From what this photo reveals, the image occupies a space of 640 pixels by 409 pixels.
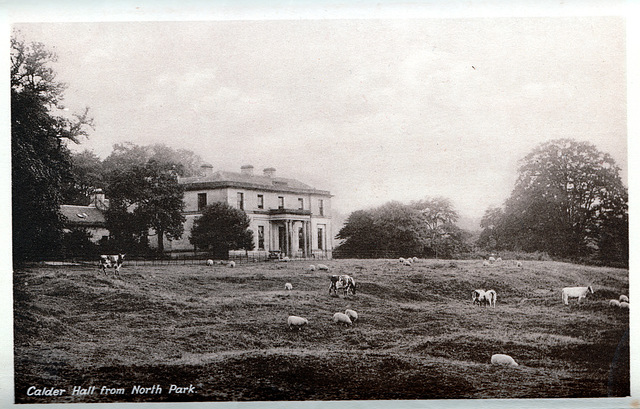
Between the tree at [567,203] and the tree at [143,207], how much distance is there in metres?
4.54

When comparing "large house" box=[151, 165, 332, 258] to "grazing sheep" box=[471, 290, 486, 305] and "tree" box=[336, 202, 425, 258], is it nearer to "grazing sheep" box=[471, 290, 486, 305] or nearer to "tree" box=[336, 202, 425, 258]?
"tree" box=[336, 202, 425, 258]

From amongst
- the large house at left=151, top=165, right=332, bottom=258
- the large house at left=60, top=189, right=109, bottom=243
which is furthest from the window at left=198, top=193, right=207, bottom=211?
the large house at left=60, top=189, right=109, bottom=243

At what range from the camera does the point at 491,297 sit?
662 cm

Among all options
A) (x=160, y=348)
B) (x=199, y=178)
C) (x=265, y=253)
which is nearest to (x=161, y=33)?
(x=199, y=178)

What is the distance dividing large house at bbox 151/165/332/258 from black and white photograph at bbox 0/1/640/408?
0.04 m

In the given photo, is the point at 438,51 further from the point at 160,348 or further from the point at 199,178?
A: the point at 160,348

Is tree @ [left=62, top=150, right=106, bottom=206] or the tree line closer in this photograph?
tree @ [left=62, top=150, right=106, bottom=206]

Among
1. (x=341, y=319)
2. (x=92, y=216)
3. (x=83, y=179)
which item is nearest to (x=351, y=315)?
(x=341, y=319)

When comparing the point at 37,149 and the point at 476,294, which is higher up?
the point at 37,149

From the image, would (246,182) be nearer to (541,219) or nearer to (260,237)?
(260,237)

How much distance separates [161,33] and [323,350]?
15.1 ft

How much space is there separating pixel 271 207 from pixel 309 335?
186 cm

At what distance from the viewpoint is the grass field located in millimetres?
6113

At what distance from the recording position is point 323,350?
623cm
